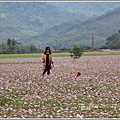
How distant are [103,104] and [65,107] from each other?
3.69 ft

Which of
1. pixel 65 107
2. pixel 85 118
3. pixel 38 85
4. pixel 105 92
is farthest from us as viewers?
pixel 38 85

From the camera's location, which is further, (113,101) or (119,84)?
(119,84)

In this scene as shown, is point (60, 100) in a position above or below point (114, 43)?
below

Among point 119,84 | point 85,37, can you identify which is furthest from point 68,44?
point 119,84

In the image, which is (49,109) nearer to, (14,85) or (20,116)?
(20,116)

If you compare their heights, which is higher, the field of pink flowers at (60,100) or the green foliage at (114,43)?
the green foliage at (114,43)

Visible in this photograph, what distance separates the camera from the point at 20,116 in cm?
849

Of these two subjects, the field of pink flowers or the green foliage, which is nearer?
the field of pink flowers

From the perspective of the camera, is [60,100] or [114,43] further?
[114,43]

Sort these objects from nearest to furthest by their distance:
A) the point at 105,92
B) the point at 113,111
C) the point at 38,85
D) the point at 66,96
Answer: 1. the point at 113,111
2. the point at 66,96
3. the point at 105,92
4. the point at 38,85

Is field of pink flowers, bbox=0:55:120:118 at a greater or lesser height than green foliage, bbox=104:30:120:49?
lesser

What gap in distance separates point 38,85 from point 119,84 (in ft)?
10.7

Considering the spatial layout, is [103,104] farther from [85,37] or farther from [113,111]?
[85,37]

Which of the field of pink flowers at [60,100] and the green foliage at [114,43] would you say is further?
the green foliage at [114,43]
